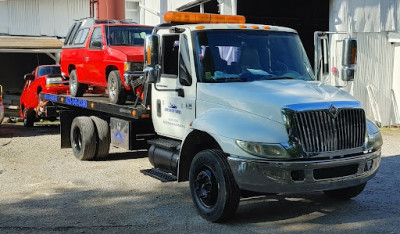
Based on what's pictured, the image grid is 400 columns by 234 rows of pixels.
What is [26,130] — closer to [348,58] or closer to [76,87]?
[76,87]

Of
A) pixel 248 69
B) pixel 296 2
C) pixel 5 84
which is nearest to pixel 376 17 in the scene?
pixel 296 2

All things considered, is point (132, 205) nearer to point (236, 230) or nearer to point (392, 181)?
point (236, 230)

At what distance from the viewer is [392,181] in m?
8.63

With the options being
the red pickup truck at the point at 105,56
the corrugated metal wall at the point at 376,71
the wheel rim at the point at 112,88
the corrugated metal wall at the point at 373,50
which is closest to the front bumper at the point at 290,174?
the red pickup truck at the point at 105,56

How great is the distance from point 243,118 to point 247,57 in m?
1.16

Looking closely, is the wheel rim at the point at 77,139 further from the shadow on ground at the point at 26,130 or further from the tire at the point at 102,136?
the shadow on ground at the point at 26,130

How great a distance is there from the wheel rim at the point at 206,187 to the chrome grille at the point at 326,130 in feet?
3.83

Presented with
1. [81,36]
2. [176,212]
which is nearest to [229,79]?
[176,212]

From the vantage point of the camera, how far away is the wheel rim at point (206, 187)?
21.1 feet

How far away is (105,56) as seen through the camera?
10375mm

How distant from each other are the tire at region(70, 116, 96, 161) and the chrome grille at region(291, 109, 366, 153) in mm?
5488

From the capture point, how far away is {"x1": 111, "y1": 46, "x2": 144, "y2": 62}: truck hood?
9.66m

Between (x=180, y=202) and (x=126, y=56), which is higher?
(x=126, y=56)

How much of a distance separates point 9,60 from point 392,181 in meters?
26.2
